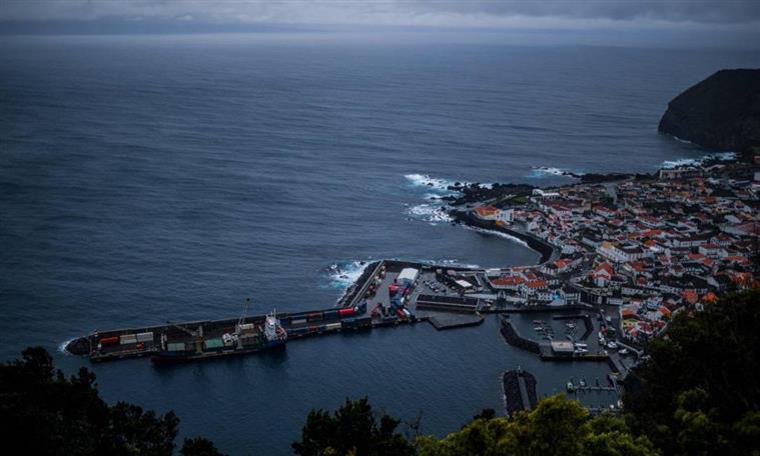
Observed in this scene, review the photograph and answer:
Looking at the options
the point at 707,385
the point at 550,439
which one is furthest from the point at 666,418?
the point at 550,439

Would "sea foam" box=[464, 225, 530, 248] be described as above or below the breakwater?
above

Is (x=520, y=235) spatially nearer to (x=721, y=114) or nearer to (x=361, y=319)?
(x=361, y=319)

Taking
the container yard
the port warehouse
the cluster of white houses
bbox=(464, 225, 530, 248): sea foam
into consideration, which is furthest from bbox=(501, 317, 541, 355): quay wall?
bbox=(464, 225, 530, 248): sea foam

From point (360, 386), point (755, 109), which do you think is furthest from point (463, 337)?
point (755, 109)

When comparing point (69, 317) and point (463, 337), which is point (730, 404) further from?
point (69, 317)

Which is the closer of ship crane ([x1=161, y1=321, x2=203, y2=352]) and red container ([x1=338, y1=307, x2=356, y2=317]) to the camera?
ship crane ([x1=161, y1=321, x2=203, y2=352])

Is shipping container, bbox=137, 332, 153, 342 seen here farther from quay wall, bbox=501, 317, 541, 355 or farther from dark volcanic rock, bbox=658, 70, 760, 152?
dark volcanic rock, bbox=658, 70, 760, 152

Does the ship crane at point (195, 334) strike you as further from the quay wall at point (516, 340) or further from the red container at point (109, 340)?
the quay wall at point (516, 340)
